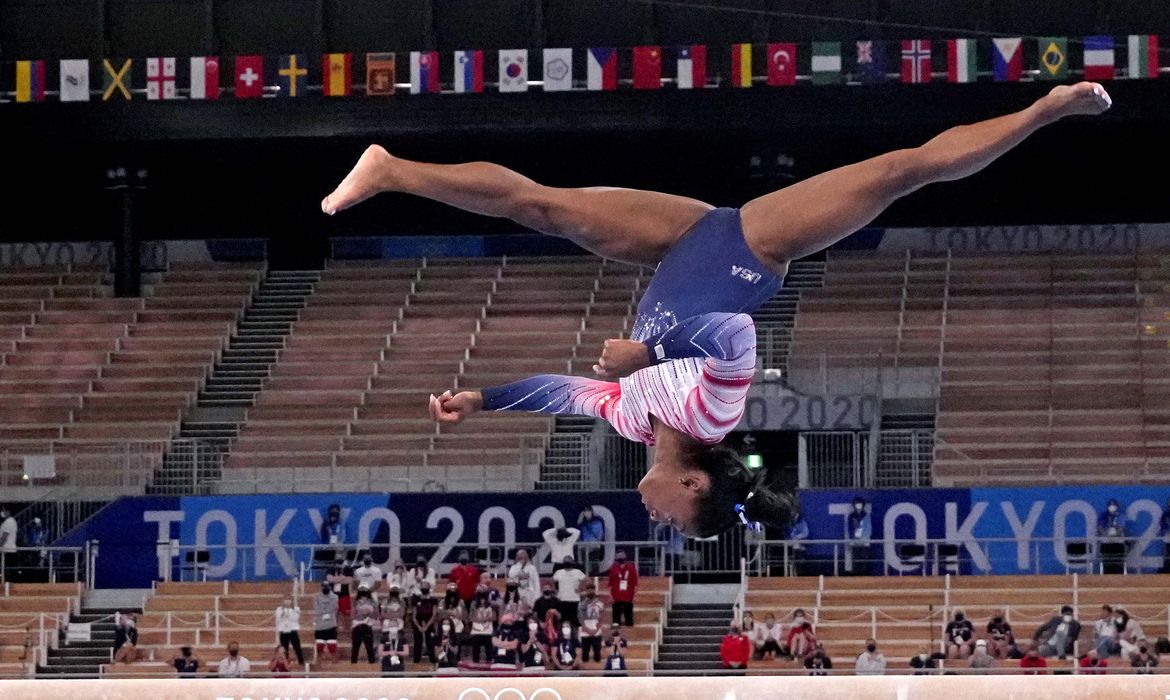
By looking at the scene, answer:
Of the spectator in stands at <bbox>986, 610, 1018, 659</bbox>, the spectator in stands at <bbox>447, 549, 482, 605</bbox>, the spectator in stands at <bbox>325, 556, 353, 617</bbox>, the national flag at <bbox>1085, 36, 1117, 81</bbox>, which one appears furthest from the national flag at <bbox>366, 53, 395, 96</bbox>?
the spectator in stands at <bbox>986, 610, 1018, 659</bbox>

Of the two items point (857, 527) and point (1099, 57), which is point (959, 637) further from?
point (1099, 57)

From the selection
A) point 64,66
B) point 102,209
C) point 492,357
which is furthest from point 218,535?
point 102,209

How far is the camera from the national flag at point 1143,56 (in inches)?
781

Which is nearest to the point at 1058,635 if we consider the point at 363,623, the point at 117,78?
the point at 363,623

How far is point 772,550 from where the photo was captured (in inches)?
733

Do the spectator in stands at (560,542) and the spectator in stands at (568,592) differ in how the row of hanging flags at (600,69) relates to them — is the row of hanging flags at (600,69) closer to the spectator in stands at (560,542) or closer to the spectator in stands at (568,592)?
the spectator in stands at (560,542)

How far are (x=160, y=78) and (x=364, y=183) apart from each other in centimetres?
1609

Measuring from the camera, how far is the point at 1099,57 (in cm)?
1980

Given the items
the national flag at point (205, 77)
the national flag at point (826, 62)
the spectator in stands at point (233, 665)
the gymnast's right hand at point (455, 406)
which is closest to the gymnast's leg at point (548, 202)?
the gymnast's right hand at point (455, 406)

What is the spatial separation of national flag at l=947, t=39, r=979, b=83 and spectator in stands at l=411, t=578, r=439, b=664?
27.7ft

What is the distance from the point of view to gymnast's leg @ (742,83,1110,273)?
613 cm

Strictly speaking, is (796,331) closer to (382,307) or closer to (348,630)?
(382,307)

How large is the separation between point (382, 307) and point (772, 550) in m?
7.32

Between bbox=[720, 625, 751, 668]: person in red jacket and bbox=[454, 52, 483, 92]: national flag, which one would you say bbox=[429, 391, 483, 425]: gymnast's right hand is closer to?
bbox=[720, 625, 751, 668]: person in red jacket
